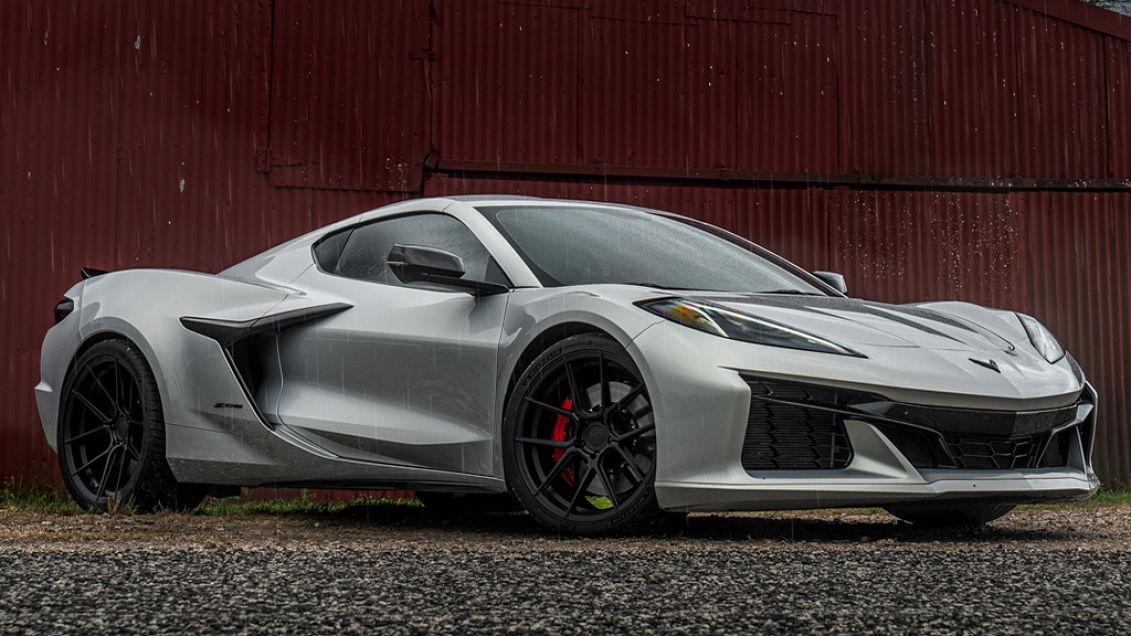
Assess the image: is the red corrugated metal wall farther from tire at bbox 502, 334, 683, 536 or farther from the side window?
tire at bbox 502, 334, 683, 536

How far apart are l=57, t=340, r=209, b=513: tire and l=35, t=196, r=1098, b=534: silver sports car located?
11 mm

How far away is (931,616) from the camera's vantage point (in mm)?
2676

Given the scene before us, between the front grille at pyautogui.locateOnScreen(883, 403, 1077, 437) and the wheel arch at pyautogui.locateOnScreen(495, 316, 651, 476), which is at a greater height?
the wheel arch at pyautogui.locateOnScreen(495, 316, 651, 476)

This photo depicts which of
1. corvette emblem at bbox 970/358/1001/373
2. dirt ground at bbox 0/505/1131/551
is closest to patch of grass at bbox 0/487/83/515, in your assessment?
dirt ground at bbox 0/505/1131/551

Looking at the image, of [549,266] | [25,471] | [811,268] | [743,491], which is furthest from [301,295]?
[811,268]

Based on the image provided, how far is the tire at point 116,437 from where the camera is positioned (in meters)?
5.65

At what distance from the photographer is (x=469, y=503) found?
6.40 meters

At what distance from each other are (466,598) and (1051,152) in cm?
1017

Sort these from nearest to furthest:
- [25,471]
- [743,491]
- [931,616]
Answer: [931,616] → [743,491] → [25,471]

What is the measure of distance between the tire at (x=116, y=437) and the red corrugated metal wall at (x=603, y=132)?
12.0 ft

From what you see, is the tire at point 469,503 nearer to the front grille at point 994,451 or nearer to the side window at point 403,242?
the side window at point 403,242

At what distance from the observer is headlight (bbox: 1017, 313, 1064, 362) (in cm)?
489

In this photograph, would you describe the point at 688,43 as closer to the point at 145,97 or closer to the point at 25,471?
the point at 145,97

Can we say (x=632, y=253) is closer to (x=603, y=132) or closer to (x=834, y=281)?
(x=834, y=281)
